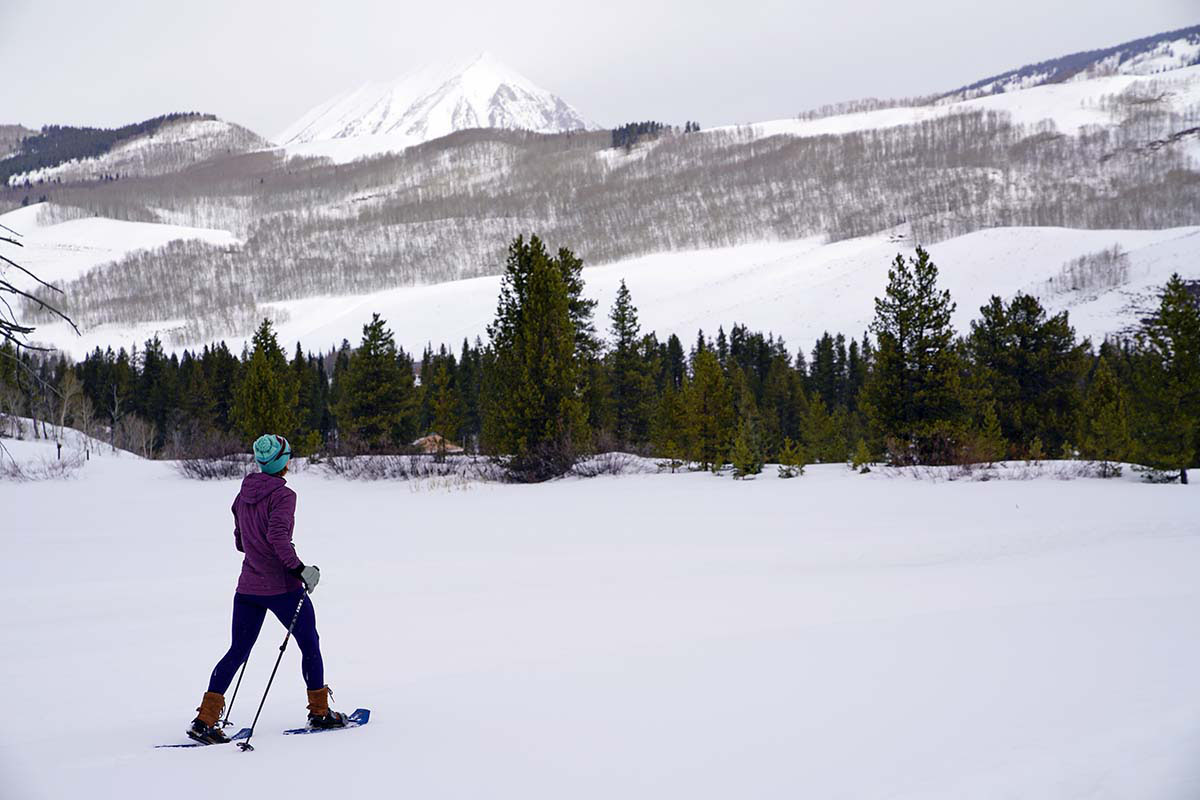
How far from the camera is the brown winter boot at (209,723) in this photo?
178 inches

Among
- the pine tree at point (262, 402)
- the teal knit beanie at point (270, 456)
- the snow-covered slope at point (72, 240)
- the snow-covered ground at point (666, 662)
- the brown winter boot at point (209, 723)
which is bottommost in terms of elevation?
the snow-covered ground at point (666, 662)

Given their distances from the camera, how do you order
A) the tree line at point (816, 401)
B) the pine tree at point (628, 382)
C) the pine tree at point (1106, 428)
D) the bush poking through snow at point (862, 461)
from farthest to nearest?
the pine tree at point (628, 382)
the bush poking through snow at point (862, 461)
the pine tree at point (1106, 428)
the tree line at point (816, 401)

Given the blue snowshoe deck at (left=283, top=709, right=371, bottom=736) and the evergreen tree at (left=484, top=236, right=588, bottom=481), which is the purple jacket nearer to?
the blue snowshoe deck at (left=283, top=709, right=371, bottom=736)

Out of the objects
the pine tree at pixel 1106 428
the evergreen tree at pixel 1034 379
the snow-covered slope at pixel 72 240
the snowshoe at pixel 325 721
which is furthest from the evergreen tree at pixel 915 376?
the snow-covered slope at pixel 72 240

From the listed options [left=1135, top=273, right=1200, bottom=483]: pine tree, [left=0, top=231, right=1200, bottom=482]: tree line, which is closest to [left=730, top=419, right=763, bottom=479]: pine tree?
[left=0, top=231, right=1200, bottom=482]: tree line

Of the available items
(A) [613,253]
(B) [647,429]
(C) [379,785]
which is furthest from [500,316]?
(A) [613,253]

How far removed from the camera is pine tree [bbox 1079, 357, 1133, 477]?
63.3 ft

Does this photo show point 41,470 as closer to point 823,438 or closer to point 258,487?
point 258,487

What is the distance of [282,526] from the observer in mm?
4605

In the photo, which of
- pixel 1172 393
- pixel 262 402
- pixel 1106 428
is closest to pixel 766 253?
pixel 262 402

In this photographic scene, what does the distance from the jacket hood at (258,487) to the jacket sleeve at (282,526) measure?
0.06 meters

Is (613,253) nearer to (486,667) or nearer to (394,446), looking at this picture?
(394,446)

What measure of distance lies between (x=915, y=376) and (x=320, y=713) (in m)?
22.0

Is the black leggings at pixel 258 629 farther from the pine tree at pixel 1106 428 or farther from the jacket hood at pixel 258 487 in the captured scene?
the pine tree at pixel 1106 428
